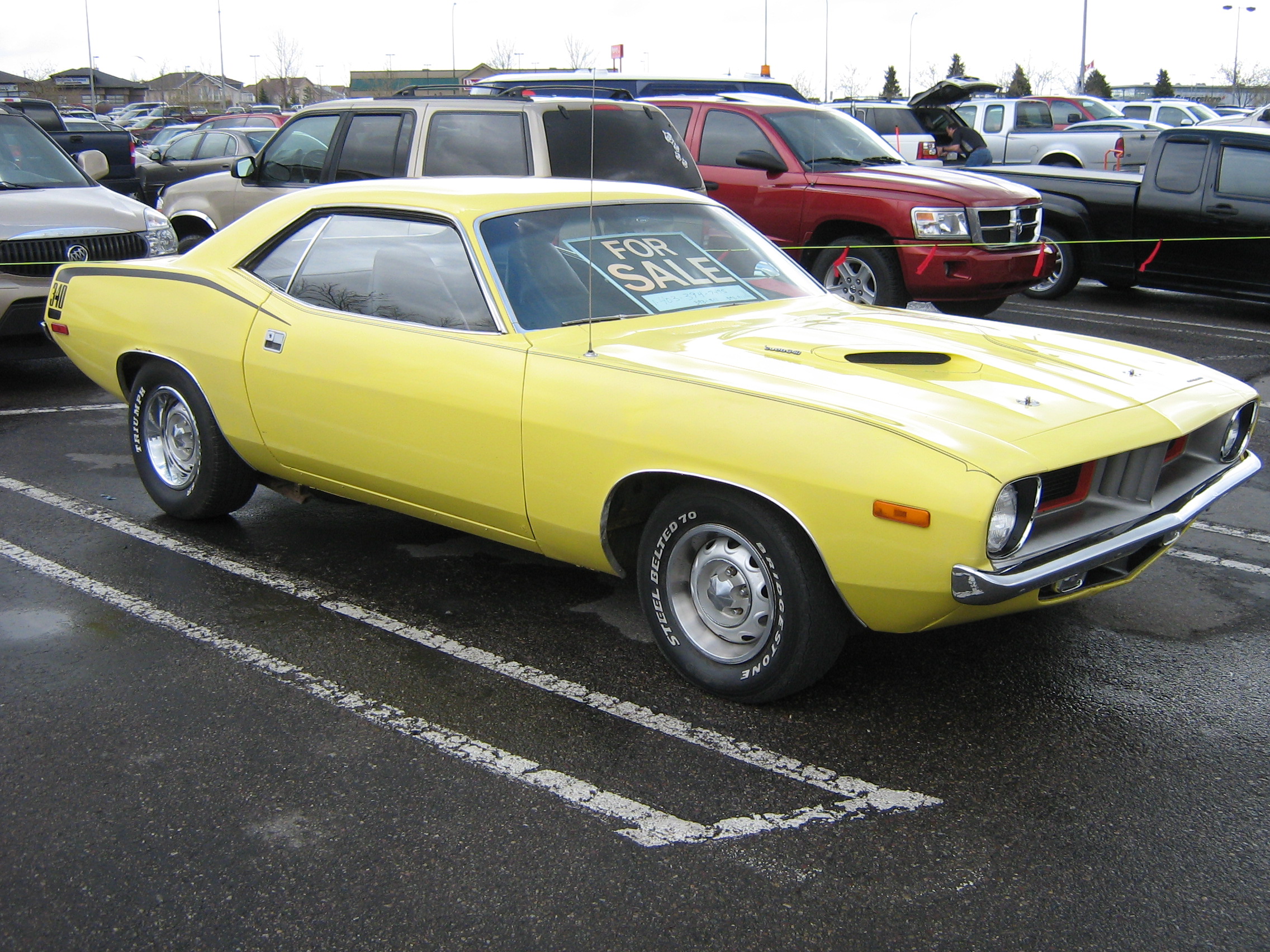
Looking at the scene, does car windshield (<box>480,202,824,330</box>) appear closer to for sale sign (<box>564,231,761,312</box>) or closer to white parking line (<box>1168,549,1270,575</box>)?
for sale sign (<box>564,231,761,312</box>)

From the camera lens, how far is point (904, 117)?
16.8 metres

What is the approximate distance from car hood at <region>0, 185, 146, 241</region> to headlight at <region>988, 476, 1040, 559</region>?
269 inches

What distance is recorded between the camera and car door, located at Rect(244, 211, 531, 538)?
153 inches

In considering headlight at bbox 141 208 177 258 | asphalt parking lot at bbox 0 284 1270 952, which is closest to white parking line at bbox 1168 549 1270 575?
asphalt parking lot at bbox 0 284 1270 952

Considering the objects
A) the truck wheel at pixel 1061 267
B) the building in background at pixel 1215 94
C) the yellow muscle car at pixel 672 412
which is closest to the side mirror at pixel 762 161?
the truck wheel at pixel 1061 267

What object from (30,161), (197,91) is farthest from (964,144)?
(197,91)

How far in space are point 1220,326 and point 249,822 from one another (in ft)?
31.7

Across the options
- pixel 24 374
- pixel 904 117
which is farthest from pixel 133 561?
pixel 904 117

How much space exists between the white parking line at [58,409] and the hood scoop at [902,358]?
5126 millimetres

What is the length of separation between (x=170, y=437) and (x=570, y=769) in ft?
9.23

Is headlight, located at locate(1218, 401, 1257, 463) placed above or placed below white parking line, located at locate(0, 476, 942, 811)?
above

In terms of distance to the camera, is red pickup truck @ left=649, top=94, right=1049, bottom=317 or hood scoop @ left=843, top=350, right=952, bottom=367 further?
red pickup truck @ left=649, top=94, right=1049, bottom=317

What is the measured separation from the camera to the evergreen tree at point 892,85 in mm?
70000

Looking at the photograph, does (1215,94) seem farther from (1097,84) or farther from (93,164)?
(93,164)
